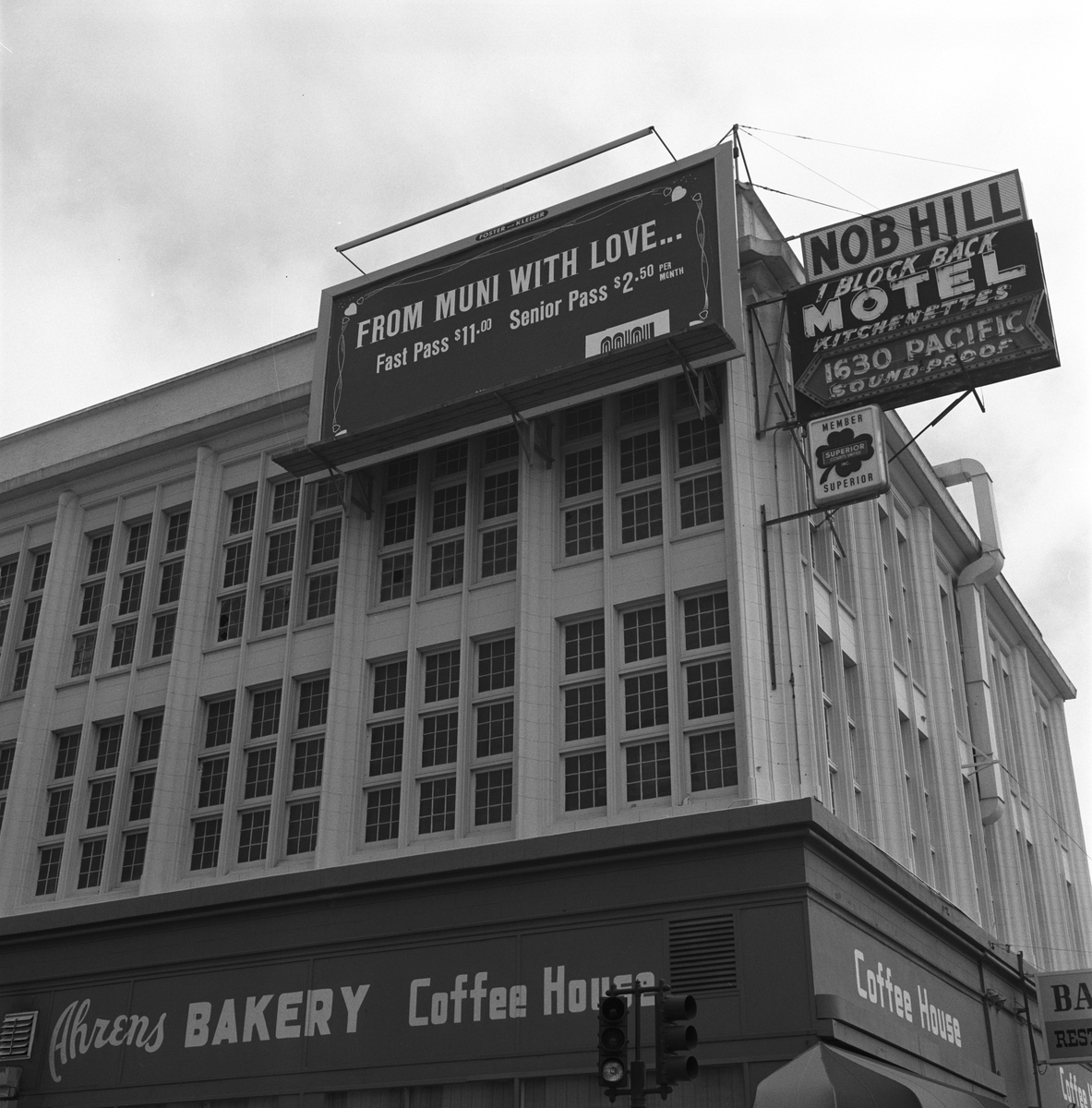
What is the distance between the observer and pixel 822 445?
2414 centimetres

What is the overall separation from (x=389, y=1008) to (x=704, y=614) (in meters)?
8.54

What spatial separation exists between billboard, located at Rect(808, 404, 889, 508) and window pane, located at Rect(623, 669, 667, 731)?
167 inches

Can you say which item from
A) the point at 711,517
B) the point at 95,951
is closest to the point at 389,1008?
the point at 95,951

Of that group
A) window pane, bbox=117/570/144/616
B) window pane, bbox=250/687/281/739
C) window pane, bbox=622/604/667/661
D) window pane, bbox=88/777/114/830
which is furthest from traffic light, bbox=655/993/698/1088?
window pane, bbox=117/570/144/616

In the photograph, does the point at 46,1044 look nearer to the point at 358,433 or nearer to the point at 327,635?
the point at 327,635

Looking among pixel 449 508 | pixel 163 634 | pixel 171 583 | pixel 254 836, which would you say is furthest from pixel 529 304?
pixel 254 836

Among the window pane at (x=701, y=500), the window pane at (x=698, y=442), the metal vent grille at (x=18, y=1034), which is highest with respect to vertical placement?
the window pane at (x=698, y=442)

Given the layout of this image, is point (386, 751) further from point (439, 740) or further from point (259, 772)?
point (259, 772)

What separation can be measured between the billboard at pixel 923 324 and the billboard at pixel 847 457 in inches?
33.5

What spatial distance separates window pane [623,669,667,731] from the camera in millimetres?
23328

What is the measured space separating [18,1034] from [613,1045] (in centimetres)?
1625

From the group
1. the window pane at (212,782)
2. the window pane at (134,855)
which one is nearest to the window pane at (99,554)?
the window pane at (212,782)

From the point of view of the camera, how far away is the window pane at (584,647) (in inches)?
961

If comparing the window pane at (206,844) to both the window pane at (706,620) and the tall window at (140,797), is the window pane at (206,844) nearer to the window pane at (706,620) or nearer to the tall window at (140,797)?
the tall window at (140,797)
